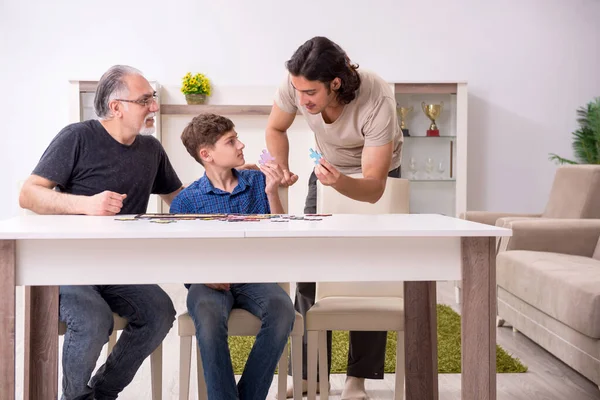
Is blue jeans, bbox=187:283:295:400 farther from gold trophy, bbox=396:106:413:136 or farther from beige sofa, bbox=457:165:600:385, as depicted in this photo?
gold trophy, bbox=396:106:413:136

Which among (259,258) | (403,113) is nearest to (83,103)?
(403,113)

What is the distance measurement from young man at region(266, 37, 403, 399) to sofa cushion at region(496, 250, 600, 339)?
78 centimetres

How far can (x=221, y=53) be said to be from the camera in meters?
6.32

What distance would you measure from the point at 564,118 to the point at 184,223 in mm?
5390

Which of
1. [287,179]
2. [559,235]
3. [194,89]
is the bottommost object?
[559,235]

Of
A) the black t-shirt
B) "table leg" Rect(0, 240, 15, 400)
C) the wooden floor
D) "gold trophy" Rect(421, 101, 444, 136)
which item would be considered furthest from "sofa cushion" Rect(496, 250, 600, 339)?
"gold trophy" Rect(421, 101, 444, 136)

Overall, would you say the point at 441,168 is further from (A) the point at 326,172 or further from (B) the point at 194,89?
(A) the point at 326,172

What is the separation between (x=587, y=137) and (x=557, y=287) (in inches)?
146

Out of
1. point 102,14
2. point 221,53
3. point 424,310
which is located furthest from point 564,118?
point 424,310

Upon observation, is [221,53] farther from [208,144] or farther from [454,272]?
[454,272]

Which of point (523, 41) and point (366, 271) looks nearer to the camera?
point (366, 271)

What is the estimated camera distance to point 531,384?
9.82 ft

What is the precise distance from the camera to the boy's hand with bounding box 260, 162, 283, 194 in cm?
246

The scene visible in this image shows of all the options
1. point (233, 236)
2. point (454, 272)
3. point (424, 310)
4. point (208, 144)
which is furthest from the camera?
point (208, 144)
